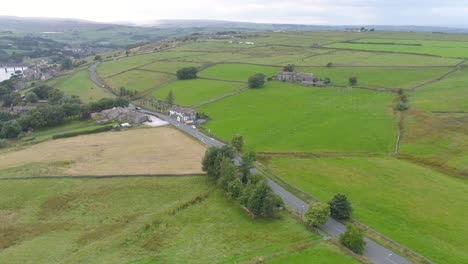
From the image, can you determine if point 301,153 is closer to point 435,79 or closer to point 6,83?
point 435,79

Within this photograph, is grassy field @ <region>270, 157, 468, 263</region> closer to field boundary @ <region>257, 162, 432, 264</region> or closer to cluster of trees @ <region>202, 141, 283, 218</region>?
field boundary @ <region>257, 162, 432, 264</region>

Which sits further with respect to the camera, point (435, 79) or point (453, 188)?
point (435, 79)

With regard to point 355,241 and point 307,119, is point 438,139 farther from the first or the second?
point 355,241

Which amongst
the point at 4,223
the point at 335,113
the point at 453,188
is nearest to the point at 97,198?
the point at 4,223

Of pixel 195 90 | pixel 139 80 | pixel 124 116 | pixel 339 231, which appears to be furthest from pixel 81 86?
pixel 339 231

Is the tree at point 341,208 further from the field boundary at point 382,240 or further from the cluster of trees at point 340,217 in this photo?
the field boundary at point 382,240

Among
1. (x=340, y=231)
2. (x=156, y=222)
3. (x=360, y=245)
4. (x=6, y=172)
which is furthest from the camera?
(x=6, y=172)

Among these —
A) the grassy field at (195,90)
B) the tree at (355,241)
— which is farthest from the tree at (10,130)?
the tree at (355,241)
